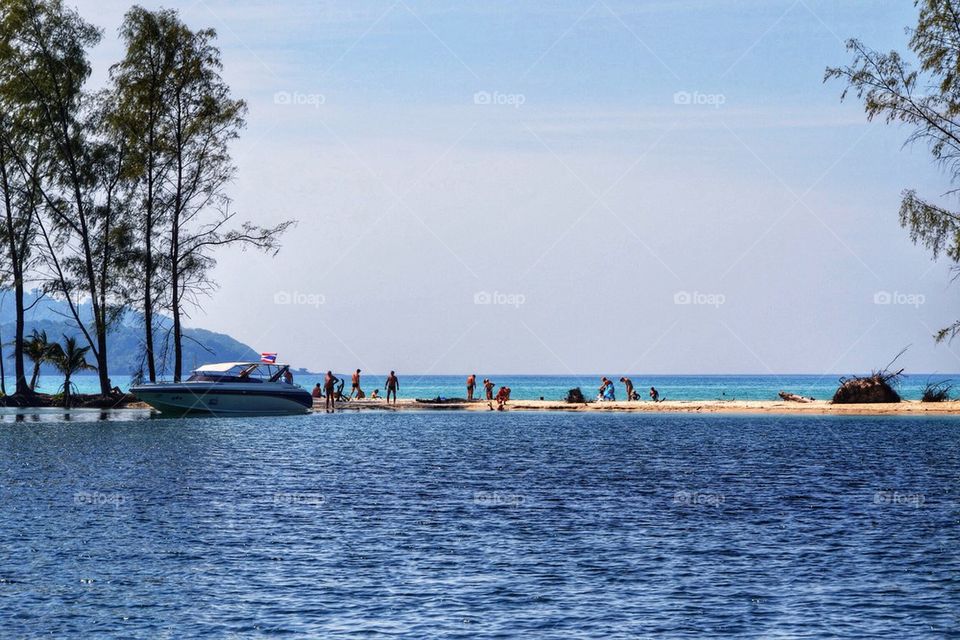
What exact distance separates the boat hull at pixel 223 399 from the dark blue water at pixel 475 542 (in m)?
13.7

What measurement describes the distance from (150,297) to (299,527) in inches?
1662

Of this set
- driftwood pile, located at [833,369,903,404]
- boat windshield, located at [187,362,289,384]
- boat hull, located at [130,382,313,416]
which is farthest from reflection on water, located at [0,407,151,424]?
driftwood pile, located at [833,369,903,404]

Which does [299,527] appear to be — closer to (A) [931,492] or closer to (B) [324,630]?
(B) [324,630]

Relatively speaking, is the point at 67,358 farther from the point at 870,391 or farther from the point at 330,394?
the point at 870,391

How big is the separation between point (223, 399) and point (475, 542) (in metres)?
42.5

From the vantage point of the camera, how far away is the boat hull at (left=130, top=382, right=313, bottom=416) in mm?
61694

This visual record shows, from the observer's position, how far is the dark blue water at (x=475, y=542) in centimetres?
1802

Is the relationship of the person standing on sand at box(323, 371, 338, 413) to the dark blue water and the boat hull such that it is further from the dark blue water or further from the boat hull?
the dark blue water

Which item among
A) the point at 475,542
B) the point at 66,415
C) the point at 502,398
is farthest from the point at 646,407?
the point at 475,542

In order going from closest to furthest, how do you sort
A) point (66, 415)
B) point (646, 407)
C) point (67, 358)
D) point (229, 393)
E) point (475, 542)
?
point (475, 542)
point (66, 415)
point (229, 393)
point (67, 358)
point (646, 407)

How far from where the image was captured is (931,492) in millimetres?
33188

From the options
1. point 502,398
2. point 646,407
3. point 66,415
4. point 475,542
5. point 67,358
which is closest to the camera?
point 475,542

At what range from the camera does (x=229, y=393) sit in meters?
64.6

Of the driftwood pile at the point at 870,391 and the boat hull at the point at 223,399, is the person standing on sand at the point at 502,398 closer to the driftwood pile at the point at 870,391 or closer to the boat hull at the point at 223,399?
the boat hull at the point at 223,399
